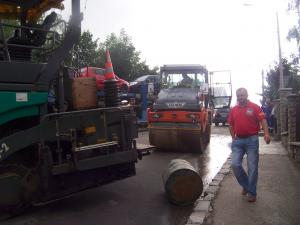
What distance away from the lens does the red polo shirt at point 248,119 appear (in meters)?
7.16

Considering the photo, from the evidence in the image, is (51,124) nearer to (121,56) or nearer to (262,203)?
(262,203)

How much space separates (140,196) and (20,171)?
2.16 meters

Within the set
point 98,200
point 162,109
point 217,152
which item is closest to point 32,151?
point 98,200

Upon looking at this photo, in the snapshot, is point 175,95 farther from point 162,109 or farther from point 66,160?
point 66,160

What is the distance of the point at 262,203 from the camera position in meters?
6.82

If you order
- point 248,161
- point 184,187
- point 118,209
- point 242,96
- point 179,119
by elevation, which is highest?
point 242,96

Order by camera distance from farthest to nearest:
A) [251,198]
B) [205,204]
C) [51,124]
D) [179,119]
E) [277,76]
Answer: [277,76]
[179,119]
[251,198]
[205,204]
[51,124]

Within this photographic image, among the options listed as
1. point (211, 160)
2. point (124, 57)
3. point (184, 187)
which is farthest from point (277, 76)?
point (184, 187)

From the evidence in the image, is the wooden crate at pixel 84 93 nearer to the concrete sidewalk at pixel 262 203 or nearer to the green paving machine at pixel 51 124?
the green paving machine at pixel 51 124

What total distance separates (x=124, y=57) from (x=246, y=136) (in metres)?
35.3

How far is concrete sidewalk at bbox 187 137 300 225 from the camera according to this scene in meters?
5.98

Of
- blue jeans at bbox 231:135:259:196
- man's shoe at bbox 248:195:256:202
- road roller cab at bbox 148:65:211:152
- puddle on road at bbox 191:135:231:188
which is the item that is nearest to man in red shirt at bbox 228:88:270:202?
blue jeans at bbox 231:135:259:196

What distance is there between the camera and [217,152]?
13.4 m

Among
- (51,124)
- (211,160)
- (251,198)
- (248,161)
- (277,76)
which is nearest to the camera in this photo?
(51,124)
